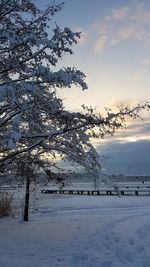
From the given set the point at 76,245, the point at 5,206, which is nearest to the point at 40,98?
the point at 76,245

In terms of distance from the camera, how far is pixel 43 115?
10680 mm

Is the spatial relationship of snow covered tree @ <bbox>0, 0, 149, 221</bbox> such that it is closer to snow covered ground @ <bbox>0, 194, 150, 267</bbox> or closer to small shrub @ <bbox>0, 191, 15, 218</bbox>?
snow covered ground @ <bbox>0, 194, 150, 267</bbox>

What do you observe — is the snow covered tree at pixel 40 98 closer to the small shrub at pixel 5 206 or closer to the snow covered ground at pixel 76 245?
the snow covered ground at pixel 76 245

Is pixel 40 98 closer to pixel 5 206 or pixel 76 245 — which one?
pixel 76 245

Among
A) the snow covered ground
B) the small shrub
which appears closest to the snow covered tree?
the snow covered ground

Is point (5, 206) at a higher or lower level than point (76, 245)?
higher

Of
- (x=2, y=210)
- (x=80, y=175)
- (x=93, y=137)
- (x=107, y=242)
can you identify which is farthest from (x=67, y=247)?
(x=2, y=210)

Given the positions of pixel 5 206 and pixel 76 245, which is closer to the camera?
pixel 76 245

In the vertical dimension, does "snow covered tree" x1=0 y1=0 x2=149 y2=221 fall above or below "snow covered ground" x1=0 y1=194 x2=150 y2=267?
above

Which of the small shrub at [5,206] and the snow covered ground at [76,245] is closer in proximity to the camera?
the snow covered ground at [76,245]

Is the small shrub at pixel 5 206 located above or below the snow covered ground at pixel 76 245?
above

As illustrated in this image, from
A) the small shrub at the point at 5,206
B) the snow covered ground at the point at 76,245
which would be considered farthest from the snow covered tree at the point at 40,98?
the small shrub at the point at 5,206

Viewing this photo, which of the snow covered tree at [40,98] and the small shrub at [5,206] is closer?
the snow covered tree at [40,98]

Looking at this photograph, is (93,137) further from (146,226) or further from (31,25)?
(146,226)
